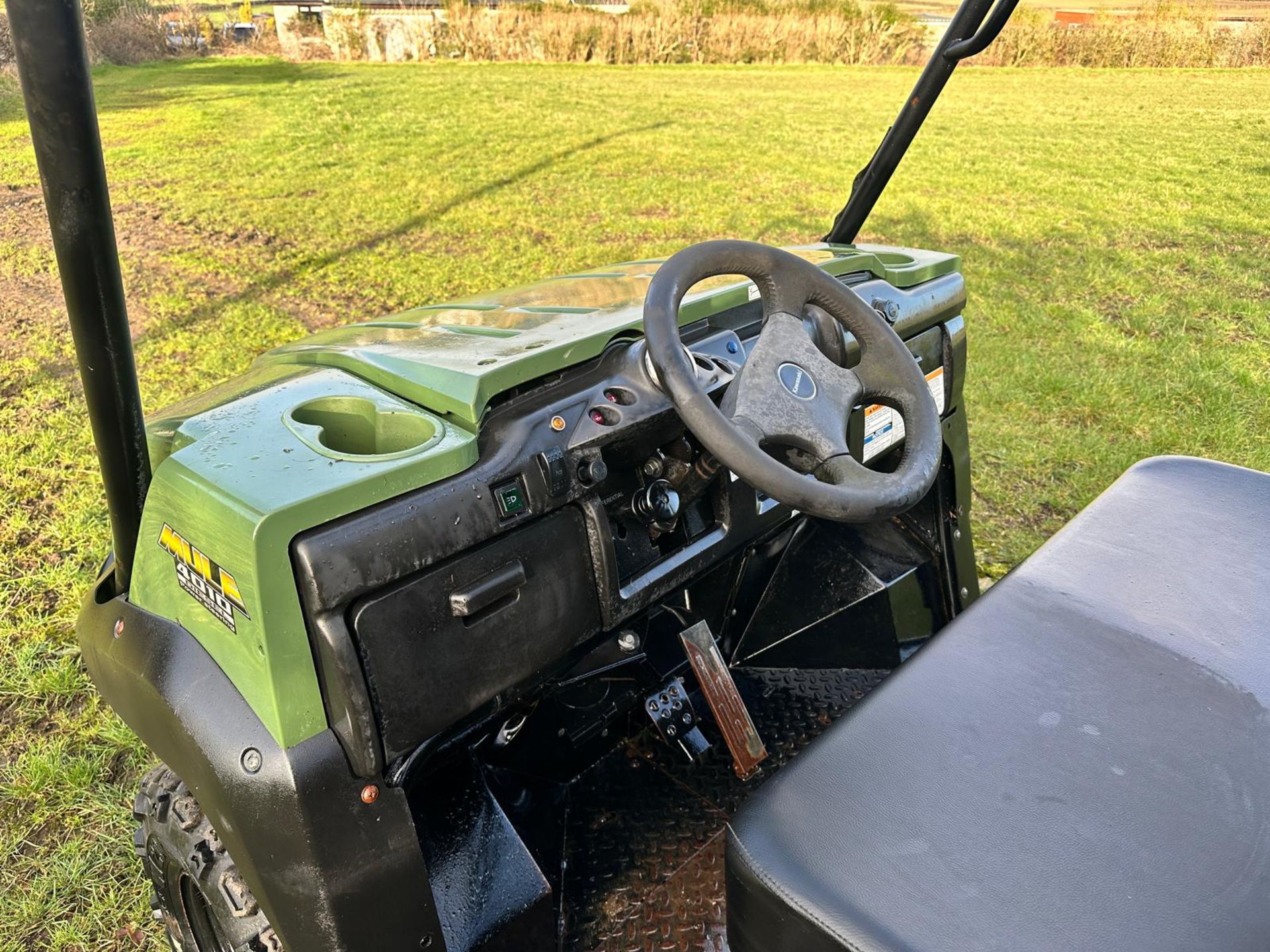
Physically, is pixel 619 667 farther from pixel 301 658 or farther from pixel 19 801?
pixel 19 801

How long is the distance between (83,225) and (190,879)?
3.38 feet

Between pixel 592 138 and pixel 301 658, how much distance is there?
9318 millimetres

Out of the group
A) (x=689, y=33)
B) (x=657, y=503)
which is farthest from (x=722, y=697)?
(x=689, y=33)

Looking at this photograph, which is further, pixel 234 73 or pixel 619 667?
pixel 234 73

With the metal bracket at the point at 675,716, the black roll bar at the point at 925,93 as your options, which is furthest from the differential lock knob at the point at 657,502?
the black roll bar at the point at 925,93

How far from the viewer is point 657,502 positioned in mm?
1588

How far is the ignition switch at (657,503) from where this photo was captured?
5.19ft

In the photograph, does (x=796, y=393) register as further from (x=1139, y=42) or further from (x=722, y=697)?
(x=1139, y=42)

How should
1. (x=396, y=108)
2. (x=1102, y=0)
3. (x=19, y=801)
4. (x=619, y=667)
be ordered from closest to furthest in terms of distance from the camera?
(x=619, y=667) < (x=19, y=801) < (x=396, y=108) < (x=1102, y=0)

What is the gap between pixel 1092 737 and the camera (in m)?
1.32

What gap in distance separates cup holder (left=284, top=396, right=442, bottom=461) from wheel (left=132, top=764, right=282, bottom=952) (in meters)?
0.58

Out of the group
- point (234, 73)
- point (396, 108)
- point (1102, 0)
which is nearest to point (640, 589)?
point (396, 108)

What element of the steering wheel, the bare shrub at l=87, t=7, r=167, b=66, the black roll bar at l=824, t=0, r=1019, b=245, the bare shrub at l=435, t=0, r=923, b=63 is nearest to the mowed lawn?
the bare shrub at l=87, t=7, r=167, b=66

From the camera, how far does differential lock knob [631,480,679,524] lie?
1.58 meters
